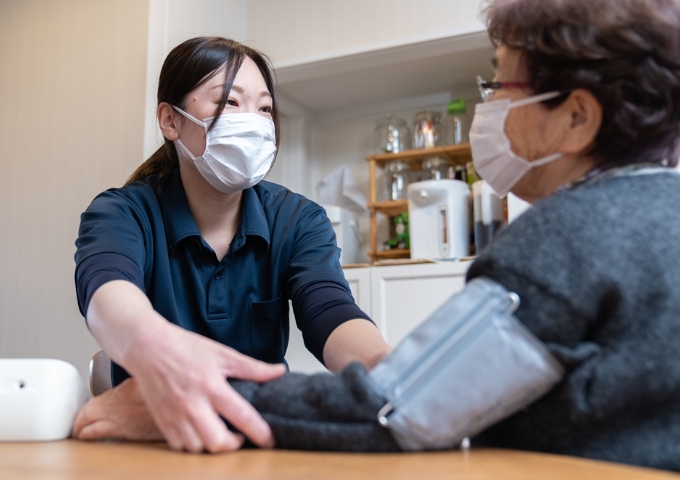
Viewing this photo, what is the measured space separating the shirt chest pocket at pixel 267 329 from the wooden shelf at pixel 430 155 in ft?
5.34

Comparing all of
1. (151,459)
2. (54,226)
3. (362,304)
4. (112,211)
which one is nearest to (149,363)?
(151,459)

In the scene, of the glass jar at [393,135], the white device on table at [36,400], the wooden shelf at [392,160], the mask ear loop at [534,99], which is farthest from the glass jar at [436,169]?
the white device on table at [36,400]

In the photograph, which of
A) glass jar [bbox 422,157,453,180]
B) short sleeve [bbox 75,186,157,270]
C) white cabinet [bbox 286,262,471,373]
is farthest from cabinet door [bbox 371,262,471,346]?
short sleeve [bbox 75,186,157,270]

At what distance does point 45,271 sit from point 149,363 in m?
2.01

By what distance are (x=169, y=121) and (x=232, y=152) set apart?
0.57ft

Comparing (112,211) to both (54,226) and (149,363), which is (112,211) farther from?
(54,226)

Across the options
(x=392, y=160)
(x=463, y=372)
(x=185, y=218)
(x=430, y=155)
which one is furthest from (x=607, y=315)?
(x=392, y=160)

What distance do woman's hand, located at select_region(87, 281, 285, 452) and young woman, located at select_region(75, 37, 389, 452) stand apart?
12cm

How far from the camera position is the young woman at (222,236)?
3.36 feet

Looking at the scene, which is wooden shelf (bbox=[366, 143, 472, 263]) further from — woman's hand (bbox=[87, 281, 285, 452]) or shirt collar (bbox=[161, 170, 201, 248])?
woman's hand (bbox=[87, 281, 285, 452])

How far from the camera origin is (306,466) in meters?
0.53

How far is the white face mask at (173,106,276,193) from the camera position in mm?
1332

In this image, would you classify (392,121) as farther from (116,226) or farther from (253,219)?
(116,226)

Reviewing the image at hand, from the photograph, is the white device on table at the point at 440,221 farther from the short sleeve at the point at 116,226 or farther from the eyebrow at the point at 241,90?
the short sleeve at the point at 116,226
